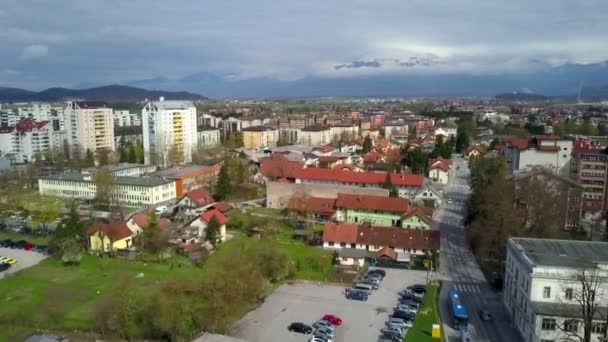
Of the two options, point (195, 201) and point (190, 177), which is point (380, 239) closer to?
point (195, 201)

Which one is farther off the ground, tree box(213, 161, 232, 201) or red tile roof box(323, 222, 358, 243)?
tree box(213, 161, 232, 201)

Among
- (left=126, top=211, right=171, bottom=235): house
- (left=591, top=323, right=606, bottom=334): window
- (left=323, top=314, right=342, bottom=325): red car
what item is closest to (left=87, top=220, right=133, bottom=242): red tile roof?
(left=126, top=211, right=171, bottom=235): house

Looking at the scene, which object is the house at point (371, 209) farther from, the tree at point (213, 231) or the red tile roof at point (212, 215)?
the tree at point (213, 231)

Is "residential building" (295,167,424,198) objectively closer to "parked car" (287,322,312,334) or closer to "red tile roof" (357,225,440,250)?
"red tile roof" (357,225,440,250)

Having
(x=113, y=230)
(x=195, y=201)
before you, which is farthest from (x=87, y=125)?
(x=113, y=230)

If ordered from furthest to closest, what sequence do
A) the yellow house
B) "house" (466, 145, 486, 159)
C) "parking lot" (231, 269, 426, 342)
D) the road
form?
"house" (466, 145, 486, 159), the yellow house, the road, "parking lot" (231, 269, 426, 342)

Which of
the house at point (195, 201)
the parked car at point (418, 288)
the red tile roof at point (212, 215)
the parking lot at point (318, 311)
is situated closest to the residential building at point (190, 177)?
the house at point (195, 201)
